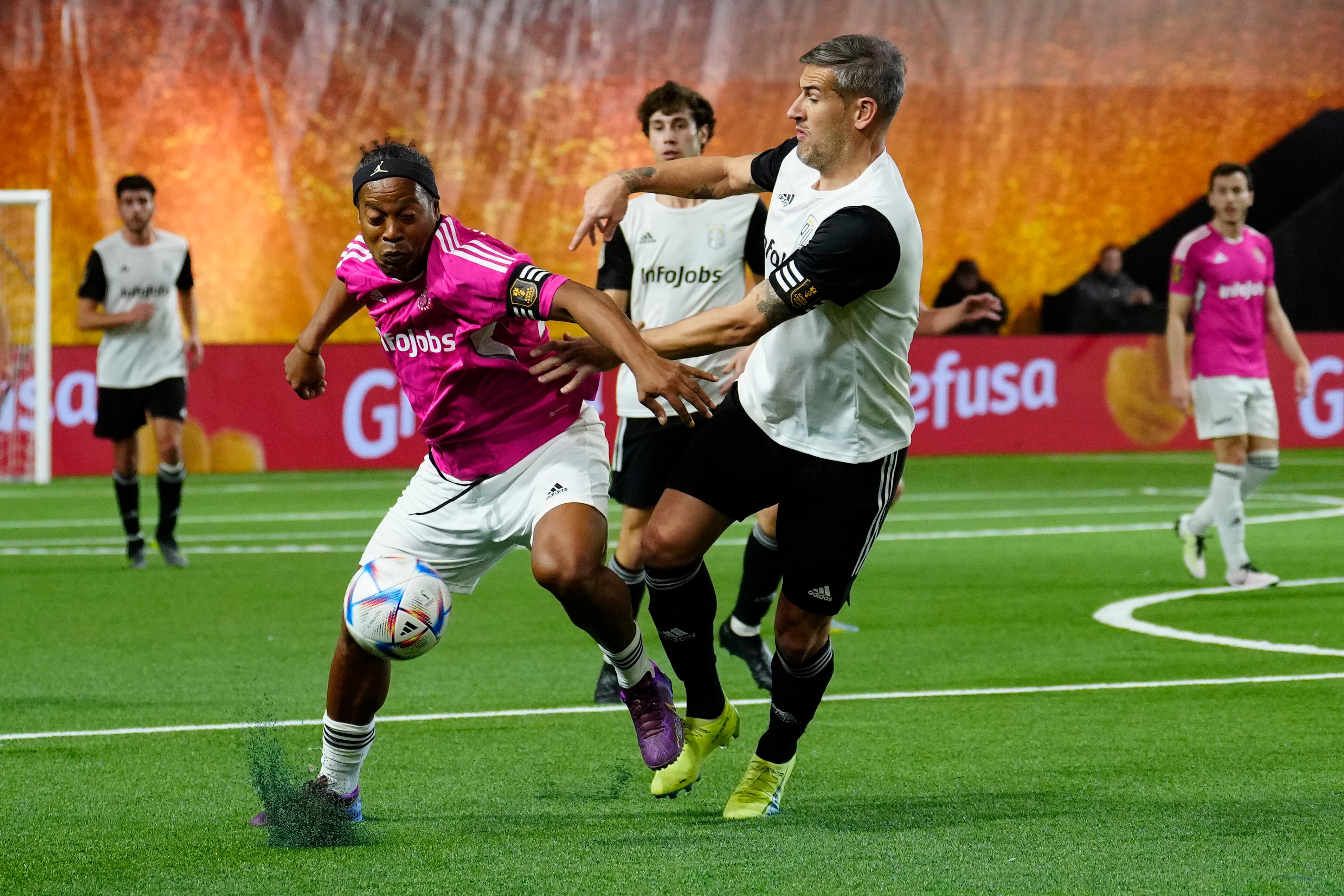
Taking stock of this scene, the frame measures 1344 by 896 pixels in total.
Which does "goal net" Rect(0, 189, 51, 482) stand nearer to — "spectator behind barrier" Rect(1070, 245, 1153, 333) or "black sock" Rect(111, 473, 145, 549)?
"black sock" Rect(111, 473, 145, 549)

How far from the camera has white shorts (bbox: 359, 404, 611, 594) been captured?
A: 479cm

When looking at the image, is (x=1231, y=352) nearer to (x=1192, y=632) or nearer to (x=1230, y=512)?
(x=1230, y=512)

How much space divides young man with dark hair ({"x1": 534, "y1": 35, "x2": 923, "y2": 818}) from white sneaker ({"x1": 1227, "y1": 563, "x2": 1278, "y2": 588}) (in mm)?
5099

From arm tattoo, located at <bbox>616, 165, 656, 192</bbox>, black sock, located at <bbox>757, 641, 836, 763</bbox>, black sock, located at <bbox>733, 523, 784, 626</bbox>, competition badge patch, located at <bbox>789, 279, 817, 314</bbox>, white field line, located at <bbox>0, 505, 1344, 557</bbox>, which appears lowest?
white field line, located at <bbox>0, 505, 1344, 557</bbox>

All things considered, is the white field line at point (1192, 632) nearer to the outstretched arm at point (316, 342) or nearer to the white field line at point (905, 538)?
the white field line at point (905, 538)

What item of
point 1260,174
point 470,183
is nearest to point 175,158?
point 470,183

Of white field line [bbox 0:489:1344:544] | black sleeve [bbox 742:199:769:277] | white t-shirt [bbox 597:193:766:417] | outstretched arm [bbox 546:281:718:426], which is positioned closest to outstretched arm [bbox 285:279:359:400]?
outstretched arm [bbox 546:281:718:426]

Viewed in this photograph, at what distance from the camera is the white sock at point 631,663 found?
4.90 meters

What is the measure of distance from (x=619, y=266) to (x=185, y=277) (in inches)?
197

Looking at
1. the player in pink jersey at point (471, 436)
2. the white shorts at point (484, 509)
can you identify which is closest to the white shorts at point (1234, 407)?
the player in pink jersey at point (471, 436)

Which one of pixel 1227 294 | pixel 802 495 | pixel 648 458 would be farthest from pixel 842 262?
pixel 1227 294

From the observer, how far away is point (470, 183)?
75.3 ft

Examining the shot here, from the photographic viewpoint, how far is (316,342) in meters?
5.06

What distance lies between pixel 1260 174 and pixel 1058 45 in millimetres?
3163
